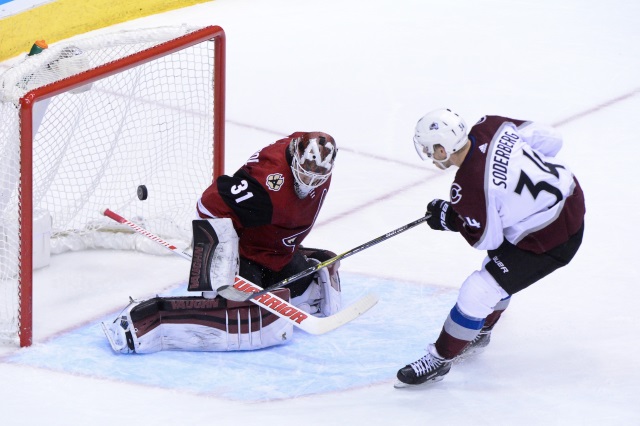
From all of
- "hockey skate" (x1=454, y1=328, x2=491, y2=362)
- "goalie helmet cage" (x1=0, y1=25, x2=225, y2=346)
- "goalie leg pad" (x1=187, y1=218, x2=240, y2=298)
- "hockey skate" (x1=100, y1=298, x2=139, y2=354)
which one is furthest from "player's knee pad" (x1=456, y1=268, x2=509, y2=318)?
"goalie helmet cage" (x1=0, y1=25, x2=225, y2=346)

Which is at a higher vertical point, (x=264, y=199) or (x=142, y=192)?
(x=264, y=199)

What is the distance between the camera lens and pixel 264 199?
3498mm

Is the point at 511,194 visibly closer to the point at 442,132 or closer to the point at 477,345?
the point at 442,132

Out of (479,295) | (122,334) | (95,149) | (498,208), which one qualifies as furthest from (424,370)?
A: (95,149)

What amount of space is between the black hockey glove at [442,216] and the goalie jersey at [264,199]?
326 mm

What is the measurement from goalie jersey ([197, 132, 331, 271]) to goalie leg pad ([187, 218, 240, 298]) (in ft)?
0.21

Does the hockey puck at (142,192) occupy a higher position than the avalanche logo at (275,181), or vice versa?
the avalanche logo at (275,181)

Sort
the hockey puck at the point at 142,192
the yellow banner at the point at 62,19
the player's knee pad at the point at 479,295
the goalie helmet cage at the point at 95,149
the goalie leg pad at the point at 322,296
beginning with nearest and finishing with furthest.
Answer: the player's knee pad at the point at 479,295
the goalie helmet cage at the point at 95,149
the goalie leg pad at the point at 322,296
the hockey puck at the point at 142,192
the yellow banner at the point at 62,19


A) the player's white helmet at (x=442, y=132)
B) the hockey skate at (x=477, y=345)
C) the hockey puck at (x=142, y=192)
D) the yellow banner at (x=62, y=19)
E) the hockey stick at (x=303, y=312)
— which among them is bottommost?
the hockey skate at (x=477, y=345)

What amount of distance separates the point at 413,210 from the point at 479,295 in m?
1.41

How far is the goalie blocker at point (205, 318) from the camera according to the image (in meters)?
3.46

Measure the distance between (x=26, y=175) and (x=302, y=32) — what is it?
340 centimetres

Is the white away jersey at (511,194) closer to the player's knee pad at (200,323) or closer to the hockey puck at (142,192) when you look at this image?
the player's knee pad at (200,323)

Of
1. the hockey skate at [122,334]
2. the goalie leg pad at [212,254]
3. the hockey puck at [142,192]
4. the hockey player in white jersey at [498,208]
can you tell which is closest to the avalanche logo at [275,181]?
the goalie leg pad at [212,254]
